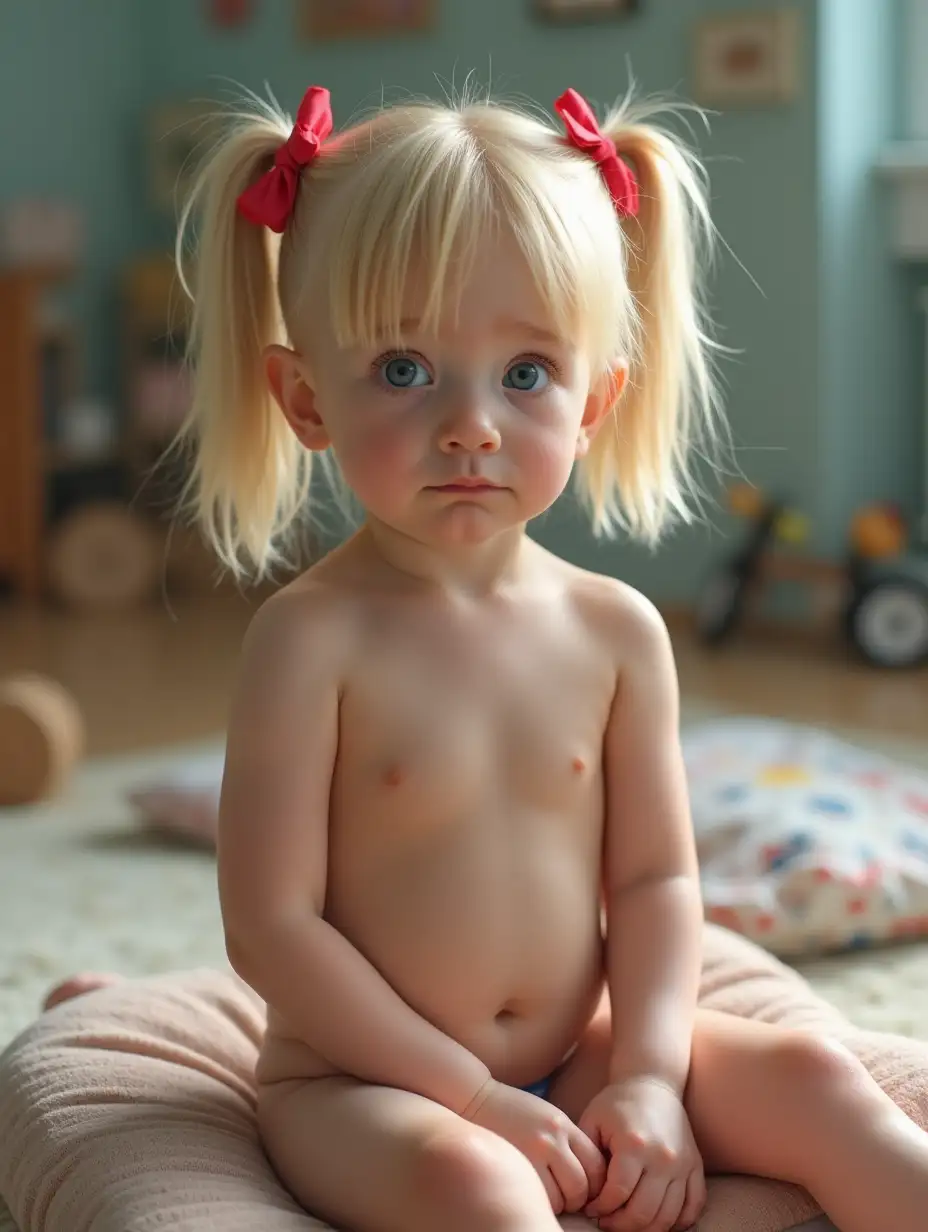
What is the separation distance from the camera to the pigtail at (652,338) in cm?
107

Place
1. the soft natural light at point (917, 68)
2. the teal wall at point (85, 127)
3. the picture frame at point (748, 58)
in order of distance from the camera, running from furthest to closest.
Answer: the teal wall at point (85, 127) < the soft natural light at point (917, 68) < the picture frame at point (748, 58)

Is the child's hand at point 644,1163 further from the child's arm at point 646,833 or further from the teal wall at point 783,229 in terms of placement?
the teal wall at point 783,229

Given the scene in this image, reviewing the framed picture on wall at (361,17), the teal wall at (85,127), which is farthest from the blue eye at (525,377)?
the teal wall at (85,127)

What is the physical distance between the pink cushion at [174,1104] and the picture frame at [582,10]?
2.53 metres

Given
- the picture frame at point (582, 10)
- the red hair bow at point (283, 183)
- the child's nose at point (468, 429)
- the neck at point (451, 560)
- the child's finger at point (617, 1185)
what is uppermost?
the picture frame at point (582, 10)

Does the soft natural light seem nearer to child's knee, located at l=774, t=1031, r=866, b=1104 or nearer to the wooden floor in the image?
the wooden floor

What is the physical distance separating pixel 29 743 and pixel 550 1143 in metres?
1.33

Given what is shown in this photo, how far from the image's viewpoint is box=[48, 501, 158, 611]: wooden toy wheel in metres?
3.83

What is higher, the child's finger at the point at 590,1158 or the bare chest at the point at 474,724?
the bare chest at the point at 474,724

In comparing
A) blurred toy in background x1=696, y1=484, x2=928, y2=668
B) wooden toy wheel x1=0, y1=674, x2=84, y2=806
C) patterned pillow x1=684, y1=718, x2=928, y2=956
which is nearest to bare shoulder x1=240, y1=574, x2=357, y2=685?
patterned pillow x1=684, y1=718, x2=928, y2=956

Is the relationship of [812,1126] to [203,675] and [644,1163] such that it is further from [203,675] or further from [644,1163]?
[203,675]

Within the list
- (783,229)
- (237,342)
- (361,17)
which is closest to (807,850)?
(237,342)

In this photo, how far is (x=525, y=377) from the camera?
94 cm

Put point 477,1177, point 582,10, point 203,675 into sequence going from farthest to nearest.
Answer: point 582,10
point 203,675
point 477,1177
